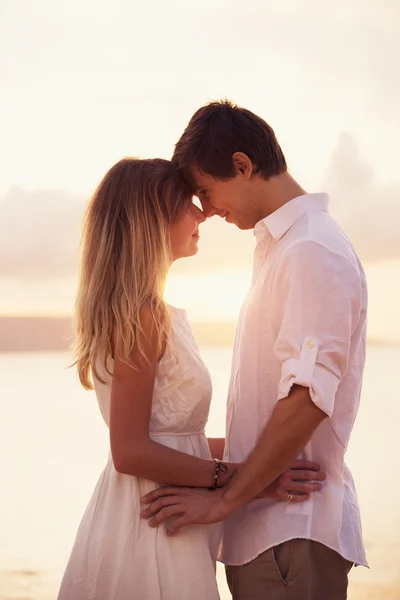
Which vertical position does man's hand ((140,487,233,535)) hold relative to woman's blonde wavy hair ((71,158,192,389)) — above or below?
below

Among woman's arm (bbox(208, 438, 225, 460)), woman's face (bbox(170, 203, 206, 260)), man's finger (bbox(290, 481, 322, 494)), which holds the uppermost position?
woman's face (bbox(170, 203, 206, 260))

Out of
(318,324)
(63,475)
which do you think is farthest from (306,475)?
(63,475)

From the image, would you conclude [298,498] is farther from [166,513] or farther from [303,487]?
[166,513]

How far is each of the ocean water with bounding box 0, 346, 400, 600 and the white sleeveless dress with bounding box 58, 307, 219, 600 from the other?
1989 millimetres

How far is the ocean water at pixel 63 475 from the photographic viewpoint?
19.1ft

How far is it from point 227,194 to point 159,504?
881 mm

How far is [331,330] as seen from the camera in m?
1.76

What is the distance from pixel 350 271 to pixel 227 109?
2.17ft

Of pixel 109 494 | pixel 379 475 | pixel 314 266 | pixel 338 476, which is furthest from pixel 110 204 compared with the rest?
pixel 379 475

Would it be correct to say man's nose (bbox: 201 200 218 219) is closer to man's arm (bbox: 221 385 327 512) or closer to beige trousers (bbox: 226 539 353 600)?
man's arm (bbox: 221 385 327 512)

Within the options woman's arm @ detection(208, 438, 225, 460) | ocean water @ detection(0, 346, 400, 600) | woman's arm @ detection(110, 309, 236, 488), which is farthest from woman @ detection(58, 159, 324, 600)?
ocean water @ detection(0, 346, 400, 600)

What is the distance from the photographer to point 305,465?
1.92 m

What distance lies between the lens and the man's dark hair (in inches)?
83.6

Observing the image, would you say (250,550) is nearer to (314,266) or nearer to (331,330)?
(331,330)
